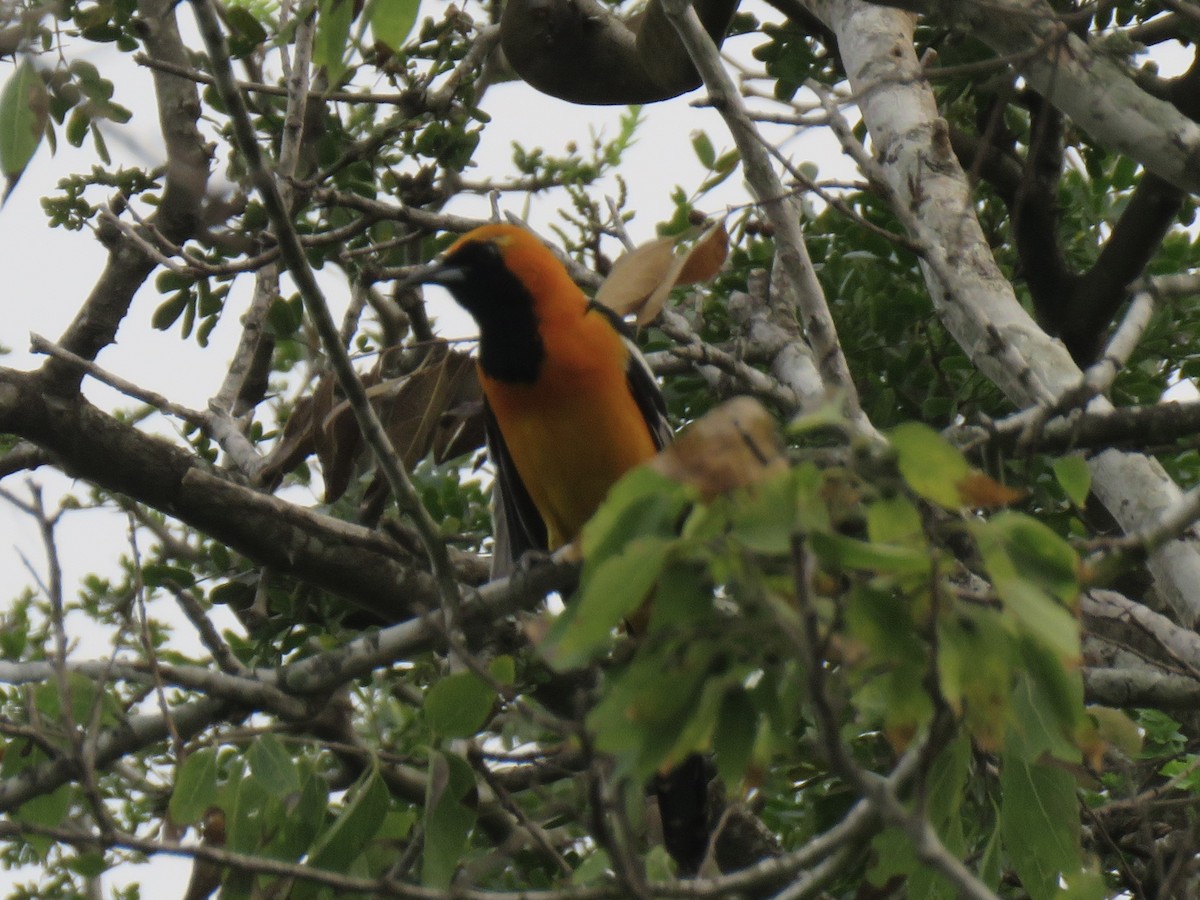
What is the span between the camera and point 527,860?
413cm

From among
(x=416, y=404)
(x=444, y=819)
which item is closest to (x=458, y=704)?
(x=444, y=819)

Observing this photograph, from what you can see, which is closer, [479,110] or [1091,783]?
[1091,783]

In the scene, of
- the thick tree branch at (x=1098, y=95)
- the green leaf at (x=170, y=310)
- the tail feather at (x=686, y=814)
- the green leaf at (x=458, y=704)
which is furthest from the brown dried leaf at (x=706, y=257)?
the green leaf at (x=170, y=310)

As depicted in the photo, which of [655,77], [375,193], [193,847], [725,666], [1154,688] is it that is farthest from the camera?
[375,193]

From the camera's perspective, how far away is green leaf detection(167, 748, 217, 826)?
2.55 m

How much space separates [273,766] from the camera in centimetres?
258

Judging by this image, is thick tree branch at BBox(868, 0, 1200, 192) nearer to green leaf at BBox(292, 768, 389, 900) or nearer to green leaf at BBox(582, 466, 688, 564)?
green leaf at BBox(582, 466, 688, 564)

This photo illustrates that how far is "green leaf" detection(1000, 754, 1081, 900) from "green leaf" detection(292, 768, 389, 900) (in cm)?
118

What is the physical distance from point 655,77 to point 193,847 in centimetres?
263

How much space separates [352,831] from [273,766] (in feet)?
0.65

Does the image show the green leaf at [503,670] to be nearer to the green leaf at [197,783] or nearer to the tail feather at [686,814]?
the green leaf at [197,783]

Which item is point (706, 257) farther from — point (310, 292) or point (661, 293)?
point (310, 292)

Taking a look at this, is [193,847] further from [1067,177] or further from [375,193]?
[1067,177]

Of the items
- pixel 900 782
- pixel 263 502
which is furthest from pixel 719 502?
pixel 263 502
